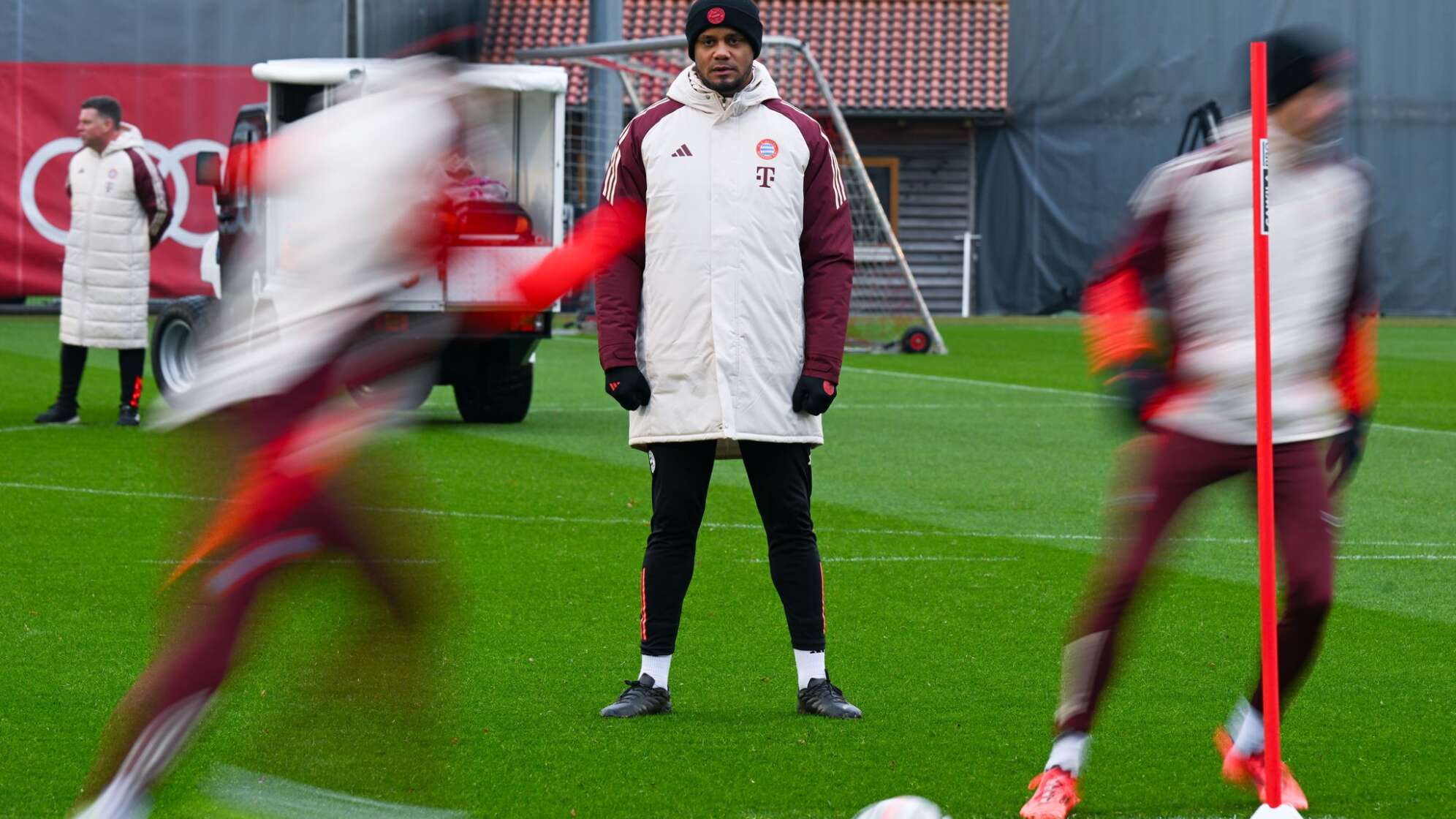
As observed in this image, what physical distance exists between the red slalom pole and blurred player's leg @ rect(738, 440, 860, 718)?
1.49 metres

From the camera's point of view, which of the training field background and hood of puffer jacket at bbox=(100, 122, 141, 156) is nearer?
the training field background

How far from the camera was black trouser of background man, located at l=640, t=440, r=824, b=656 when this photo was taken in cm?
565

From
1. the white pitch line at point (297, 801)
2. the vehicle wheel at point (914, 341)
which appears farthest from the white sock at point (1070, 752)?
the vehicle wheel at point (914, 341)

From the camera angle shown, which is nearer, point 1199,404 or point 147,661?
point 1199,404

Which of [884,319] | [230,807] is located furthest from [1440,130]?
[230,807]

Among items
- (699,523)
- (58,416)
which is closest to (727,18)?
(699,523)

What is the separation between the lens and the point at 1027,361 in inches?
902

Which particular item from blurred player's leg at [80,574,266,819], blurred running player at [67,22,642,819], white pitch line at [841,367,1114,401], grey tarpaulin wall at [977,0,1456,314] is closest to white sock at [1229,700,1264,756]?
blurred running player at [67,22,642,819]

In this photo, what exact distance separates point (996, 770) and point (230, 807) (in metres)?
1.84

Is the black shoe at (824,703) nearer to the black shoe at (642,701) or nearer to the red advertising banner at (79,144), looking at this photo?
the black shoe at (642,701)

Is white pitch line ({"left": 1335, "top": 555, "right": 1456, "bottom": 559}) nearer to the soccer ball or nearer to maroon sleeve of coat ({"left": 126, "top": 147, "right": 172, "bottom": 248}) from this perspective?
the soccer ball

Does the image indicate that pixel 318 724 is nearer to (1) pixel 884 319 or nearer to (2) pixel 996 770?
(2) pixel 996 770

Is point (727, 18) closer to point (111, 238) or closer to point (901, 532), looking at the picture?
point (901, 532)

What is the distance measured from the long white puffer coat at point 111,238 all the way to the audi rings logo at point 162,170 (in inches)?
604
